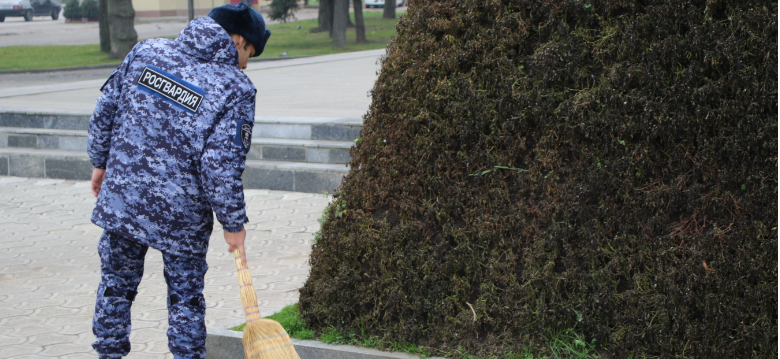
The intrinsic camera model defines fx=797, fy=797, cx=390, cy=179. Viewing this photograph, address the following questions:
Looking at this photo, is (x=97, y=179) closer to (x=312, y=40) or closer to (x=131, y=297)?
(x=131, y=297)

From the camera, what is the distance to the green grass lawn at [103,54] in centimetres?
2240

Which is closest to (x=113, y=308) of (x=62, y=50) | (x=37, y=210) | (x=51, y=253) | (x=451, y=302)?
(x=451, y=302)

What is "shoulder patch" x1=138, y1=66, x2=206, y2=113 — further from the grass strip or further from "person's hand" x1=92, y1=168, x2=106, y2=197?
the grass strip

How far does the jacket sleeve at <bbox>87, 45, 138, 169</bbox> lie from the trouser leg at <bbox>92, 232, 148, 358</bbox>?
0.38 meters

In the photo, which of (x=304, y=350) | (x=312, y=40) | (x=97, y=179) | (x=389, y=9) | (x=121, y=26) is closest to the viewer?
(x=97, y=179)

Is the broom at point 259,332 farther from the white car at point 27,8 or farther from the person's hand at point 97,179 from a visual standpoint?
the white car at point 27,8

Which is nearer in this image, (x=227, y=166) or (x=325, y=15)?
(x=227, y=166)

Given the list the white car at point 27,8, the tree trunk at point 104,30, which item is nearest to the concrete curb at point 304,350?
the tree trunk at point 104,30

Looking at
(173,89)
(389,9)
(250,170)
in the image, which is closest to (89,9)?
(389,9)

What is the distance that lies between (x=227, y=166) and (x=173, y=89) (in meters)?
0.41

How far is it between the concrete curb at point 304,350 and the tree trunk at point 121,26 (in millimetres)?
19333

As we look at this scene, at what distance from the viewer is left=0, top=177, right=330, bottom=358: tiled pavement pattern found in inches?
179

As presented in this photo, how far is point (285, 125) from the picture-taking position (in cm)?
961

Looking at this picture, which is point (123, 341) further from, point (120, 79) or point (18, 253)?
point (18, 253)
